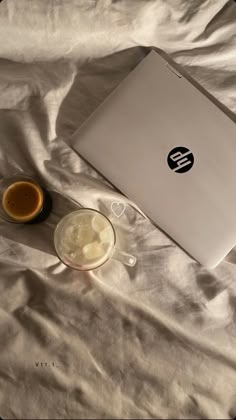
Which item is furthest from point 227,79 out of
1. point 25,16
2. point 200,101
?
point 25,16

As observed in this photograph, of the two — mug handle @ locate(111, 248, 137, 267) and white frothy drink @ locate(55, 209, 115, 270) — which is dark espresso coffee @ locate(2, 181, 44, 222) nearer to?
white frothy drink @ locate(55, 209, 115, 270)

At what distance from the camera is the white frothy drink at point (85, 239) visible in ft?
2.84

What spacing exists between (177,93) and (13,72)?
1.16ft

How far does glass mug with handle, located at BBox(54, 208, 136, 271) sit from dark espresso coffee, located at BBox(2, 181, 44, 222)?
64 millimetres

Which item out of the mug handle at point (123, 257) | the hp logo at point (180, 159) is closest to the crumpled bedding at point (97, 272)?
the mug handle at point (123, 257)

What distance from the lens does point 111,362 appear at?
0.87m

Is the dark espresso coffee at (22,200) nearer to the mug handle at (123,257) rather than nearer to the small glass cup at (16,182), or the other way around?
the small glass cup at (16,182)

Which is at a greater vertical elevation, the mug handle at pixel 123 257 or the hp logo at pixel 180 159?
the hp logo at pixel 180 159

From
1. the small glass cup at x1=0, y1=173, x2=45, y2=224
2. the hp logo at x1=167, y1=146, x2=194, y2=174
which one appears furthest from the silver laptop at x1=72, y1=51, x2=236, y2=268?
the small glass cup at x1=0, y1=173, x2=45, y2=224

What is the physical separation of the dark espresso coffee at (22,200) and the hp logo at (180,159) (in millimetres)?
270

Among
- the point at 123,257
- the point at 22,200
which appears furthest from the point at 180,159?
the point at 22,200

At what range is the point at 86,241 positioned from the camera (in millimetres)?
877

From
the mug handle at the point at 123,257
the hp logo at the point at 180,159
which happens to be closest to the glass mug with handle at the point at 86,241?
the mug handle at the point at 123,257

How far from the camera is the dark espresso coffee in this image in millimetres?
888
